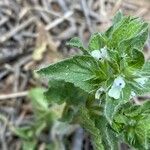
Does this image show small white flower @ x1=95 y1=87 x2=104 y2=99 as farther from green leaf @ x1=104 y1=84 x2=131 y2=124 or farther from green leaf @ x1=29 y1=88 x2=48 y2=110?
green leaf @ x1=29 y1=88 x2=48 y2=110

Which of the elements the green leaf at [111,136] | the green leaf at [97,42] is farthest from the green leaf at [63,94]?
the green leaf at [97,42]

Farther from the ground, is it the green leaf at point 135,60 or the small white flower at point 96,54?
the small white flower at point 96,54

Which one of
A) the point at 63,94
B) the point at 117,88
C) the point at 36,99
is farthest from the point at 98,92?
the point at 36,99

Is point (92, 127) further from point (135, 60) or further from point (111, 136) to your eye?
point (135, 60)

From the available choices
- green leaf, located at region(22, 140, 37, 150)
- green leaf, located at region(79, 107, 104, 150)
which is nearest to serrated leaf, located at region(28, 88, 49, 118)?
green leaf, located at region(22, 140, 37, 150)

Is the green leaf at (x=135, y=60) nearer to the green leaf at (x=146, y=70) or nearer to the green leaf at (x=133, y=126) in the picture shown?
the green leaf at (x=146, y=70)

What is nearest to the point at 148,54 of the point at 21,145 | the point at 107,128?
the point at 21,145
